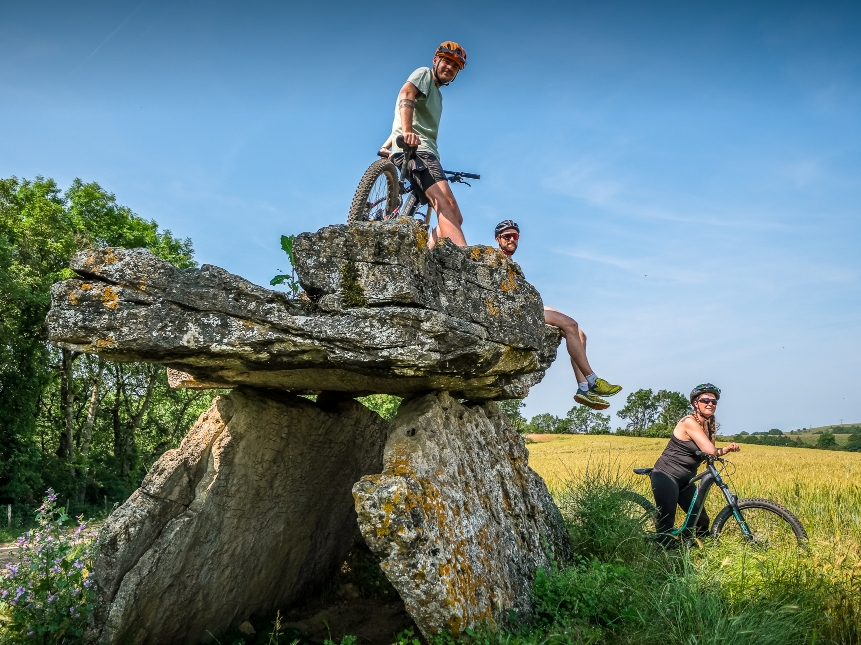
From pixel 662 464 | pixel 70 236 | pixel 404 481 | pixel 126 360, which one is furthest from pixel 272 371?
pixel 70 236

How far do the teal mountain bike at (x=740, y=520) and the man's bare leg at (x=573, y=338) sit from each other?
1.72 m

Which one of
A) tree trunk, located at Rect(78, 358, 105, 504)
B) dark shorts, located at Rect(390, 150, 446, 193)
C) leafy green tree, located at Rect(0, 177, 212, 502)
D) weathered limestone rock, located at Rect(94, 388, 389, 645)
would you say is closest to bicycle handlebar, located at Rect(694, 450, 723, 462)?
weathered limestone rock, located at Rect(94, 388, 389, 645)

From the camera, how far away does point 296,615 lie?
721 centimetres

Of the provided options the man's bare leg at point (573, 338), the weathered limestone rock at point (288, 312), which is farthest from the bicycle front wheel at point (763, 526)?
the weathered limestone rock at point (288, 312)

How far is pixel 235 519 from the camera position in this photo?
248 inches

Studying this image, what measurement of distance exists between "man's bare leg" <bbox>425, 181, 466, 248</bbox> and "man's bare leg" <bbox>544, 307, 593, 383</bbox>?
4.73 feet

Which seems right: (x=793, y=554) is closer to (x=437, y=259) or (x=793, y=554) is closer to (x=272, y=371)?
(x=437, y=259)

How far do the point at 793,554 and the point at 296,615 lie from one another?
17.6ft

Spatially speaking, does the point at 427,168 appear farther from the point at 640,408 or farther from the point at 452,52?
the point at 640,408

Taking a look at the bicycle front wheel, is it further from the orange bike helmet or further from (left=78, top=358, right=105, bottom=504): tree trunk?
(left=78, top=358, right=105, bottom=504): tree trunk

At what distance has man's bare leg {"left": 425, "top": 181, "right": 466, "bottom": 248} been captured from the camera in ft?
21.9

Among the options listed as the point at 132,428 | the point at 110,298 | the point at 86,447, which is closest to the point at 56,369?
the point at 86,447

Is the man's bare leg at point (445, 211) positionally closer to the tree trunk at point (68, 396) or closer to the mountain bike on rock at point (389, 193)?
the mountain bike on rock at point (389, 193)

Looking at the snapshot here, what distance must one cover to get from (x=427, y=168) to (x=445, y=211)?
498 millimetres
